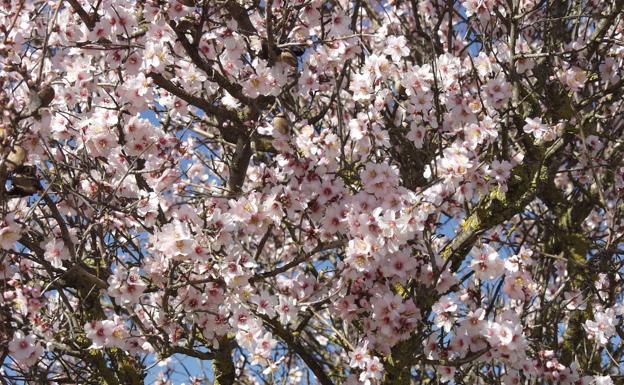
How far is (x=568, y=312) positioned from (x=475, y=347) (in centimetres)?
190

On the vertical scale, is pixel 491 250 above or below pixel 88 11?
below

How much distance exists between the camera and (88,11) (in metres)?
4.77

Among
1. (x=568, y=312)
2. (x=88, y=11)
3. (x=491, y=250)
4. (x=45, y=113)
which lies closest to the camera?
(x=45, y=113)

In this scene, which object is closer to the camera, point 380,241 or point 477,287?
point 380,241

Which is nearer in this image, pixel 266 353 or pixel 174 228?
pixel 174 228

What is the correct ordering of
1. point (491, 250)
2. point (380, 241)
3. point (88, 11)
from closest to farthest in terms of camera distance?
point (380, 241)
point (491, 250)
point (88, 11)

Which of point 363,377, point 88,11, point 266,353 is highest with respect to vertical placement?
point 88,11

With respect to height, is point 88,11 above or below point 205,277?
above

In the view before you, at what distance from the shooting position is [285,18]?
184 inches

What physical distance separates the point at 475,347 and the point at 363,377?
0.64 m

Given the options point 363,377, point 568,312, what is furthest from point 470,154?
point 568,312

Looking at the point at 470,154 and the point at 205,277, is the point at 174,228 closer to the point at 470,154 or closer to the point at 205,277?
the point at 205,277

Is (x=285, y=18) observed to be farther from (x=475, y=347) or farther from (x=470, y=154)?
(x=475, y=347)

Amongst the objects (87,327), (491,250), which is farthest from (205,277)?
(491,250)
